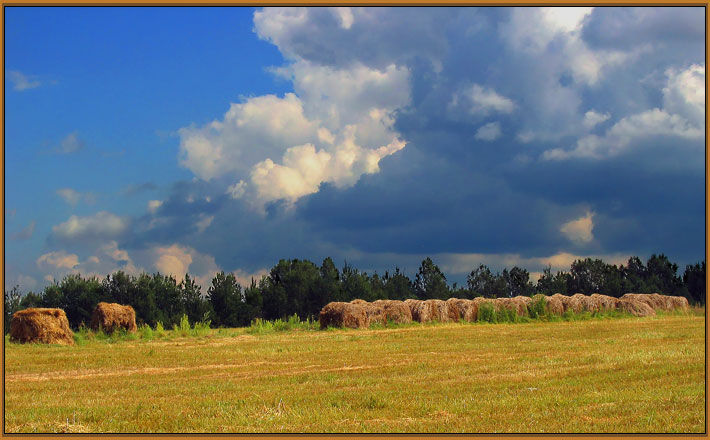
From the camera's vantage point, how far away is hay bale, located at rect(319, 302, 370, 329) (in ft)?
115

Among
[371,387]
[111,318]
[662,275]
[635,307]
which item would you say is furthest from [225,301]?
[662,275]

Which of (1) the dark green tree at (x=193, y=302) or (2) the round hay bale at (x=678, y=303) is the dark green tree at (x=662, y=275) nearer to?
(2) the round hay bale at (x=678, y=303)

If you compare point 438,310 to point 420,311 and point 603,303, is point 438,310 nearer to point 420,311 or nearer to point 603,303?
point 420,311

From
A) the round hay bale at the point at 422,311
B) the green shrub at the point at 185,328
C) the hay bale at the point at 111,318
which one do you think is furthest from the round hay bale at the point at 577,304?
the hay bale at the point at 111,318

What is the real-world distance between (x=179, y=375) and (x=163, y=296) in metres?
39.2

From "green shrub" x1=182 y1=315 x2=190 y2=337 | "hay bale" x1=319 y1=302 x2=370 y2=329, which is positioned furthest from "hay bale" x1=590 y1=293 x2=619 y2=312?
"green shrub" x1=182 y1=315 x2=190 y2=337

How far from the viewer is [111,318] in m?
31.3

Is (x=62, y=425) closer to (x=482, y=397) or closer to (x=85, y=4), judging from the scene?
(x=85, y=4)

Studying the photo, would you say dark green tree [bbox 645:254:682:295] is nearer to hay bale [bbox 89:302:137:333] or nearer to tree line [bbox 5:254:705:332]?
tree line [bbox 5:254:705:332]

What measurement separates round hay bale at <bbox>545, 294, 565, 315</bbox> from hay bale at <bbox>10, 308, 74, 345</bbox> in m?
28.7

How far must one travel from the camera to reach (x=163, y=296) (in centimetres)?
5362

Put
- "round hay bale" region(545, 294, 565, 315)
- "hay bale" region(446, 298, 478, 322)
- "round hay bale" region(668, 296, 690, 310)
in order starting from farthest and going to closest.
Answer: "round hay bale" region(668, 296, 690, 310)
"round hay bale" region(545, 294, 565, 315)
"hay bale" region(446, 298, 478, 322)

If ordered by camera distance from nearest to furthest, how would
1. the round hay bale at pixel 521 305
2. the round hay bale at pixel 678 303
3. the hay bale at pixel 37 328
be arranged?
1. the hay bale at pixel 37 328
2. the round hay bale at pixel 521 305
3. the round hay bale at pixel 678 303

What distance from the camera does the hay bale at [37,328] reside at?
27.0 metres
